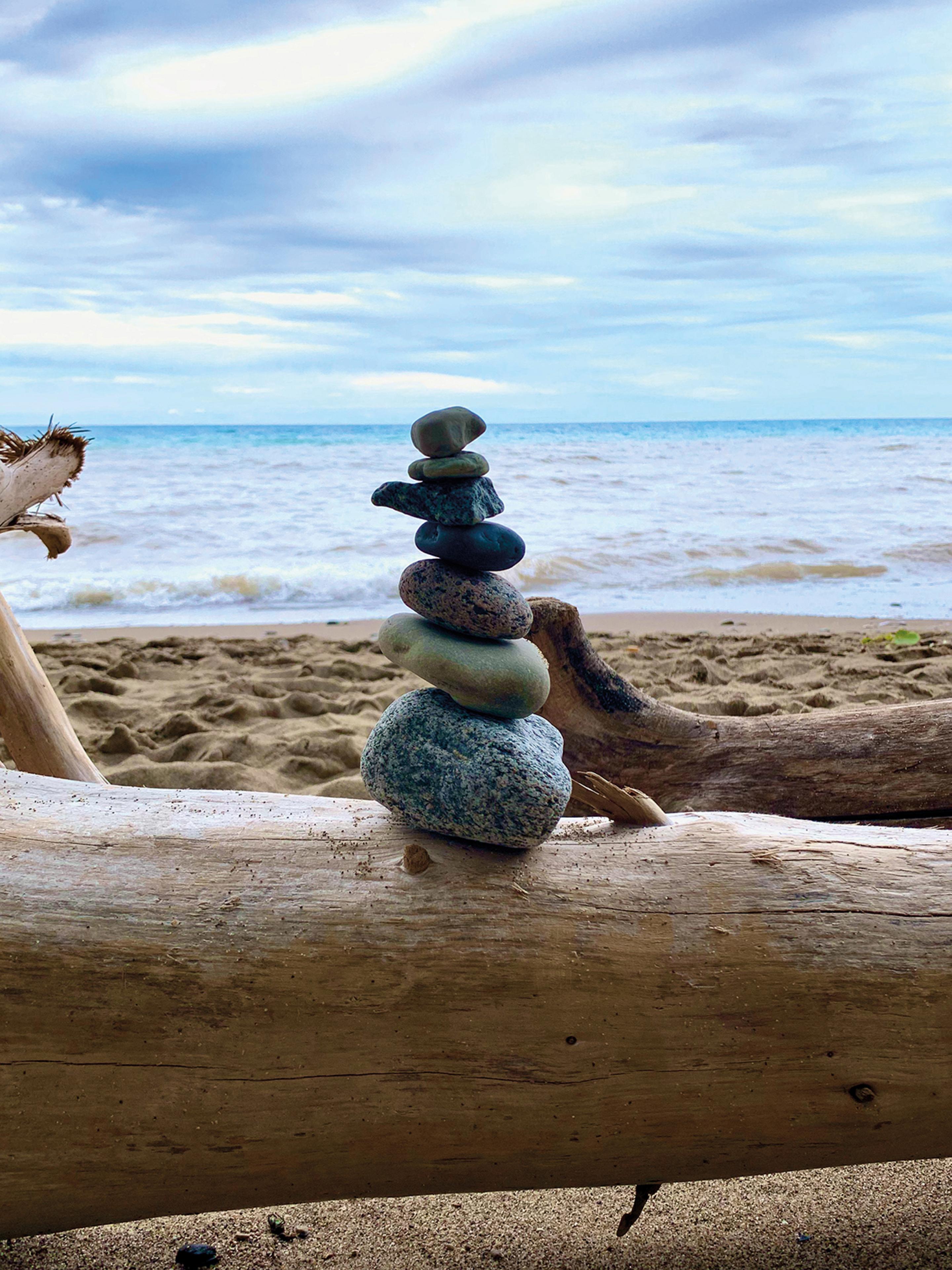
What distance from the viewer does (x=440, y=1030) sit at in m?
1.60

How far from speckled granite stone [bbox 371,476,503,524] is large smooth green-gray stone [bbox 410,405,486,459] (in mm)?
73

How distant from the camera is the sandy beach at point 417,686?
1848 millimetres

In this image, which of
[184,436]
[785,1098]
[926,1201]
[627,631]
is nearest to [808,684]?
[627,631]

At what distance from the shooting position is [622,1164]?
167cm

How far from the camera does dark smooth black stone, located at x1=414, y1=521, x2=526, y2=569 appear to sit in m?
1.90

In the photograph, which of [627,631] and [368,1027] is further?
[627,631]

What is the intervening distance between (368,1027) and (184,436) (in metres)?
38.5

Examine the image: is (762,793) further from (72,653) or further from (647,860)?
(72,653)

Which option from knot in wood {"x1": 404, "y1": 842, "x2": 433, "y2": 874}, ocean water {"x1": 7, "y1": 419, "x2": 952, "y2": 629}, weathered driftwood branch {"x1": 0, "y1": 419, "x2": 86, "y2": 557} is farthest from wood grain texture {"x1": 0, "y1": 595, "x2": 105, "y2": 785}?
ocean water {"x1": 7, "y1": 419, "x2": 952, "y2": 629}

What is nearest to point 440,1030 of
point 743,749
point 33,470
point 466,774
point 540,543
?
point 466,774

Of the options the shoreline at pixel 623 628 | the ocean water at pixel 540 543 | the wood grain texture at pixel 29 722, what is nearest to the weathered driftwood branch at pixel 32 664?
the wood grain texture at pixel 29 722

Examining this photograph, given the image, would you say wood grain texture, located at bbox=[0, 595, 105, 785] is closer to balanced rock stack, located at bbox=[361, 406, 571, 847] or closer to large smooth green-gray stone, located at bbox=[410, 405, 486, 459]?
balanced rock stack, located at bbox=[361, 406, 571, 847]

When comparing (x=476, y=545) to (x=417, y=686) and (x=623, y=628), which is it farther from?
(x=623, y=628)

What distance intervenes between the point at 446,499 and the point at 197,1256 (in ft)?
4.66
